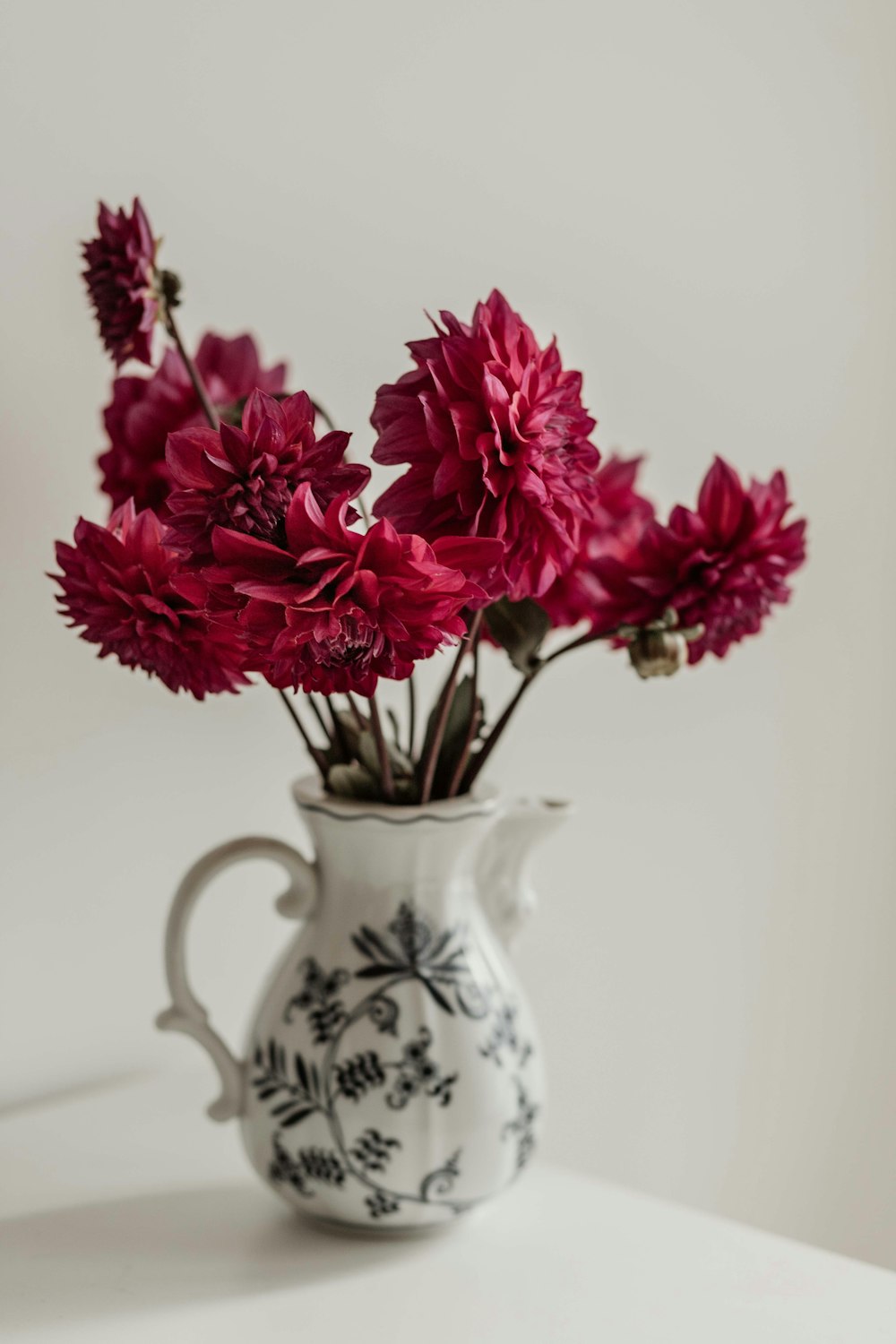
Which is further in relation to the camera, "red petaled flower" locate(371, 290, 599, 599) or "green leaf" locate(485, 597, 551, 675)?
"green leaf" locate(485, 597, 551, 675)

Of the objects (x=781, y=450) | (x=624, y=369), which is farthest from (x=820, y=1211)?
(x=624, y=369)

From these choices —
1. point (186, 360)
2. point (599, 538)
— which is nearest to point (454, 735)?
point (599, 538)

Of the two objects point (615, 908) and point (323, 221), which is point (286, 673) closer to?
point (323, 221)

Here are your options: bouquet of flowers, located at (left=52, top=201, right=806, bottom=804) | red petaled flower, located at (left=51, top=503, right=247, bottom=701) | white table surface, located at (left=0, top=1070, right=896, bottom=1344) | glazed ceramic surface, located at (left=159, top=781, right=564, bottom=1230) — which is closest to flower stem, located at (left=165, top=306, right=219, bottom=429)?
bouquet of flowers, located at (left=52, top=201, right=806, bottom=804)

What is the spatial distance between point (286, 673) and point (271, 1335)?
35cm

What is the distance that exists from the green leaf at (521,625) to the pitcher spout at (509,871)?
0.12m

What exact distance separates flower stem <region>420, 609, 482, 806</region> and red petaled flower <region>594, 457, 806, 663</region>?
0.10 meters

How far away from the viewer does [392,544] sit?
511 millimetres

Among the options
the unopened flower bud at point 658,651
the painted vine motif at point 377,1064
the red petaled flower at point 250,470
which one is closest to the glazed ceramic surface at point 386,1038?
the painted vine motif at point 377,1064

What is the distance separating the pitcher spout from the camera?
2.62 ft

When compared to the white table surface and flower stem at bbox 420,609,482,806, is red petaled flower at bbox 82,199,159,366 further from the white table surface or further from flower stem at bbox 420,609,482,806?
the white table surface

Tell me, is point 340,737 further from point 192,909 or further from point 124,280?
point 124,280

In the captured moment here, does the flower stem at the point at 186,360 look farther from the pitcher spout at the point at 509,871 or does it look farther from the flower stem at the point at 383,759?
the pitcher spout at the point at 509,871

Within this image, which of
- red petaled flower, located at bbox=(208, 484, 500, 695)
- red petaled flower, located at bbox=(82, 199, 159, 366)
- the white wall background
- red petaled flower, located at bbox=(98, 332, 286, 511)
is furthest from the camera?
the white wall background
